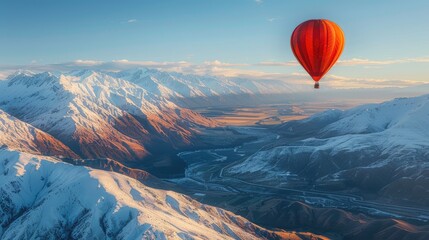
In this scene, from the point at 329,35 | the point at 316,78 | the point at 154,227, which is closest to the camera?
the point at 329,35

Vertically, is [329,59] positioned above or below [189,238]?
above

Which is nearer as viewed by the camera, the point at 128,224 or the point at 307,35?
the point at 307,35

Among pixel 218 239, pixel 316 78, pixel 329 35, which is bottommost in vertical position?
pixel 218 239

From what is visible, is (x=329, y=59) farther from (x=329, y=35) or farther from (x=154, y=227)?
(x=154, y=227)

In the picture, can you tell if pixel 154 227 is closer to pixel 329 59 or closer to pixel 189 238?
pixel 189 238

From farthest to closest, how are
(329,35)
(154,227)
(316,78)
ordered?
1. (154,227)
2. (316,78)
3. (329,35)

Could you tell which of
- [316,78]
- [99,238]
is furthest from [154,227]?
[316,78]
